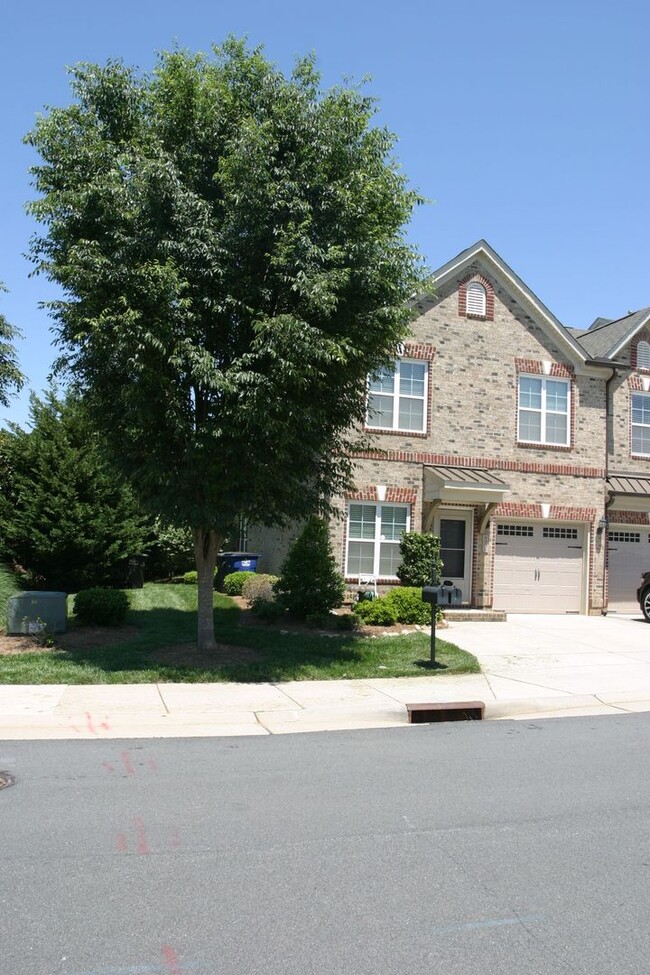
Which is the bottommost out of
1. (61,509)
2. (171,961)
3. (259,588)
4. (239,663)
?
(171,961)

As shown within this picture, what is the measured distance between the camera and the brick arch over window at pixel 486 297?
65.4 ft

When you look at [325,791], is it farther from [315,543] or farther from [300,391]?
[315,543]

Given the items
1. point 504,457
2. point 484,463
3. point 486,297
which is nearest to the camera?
point 484,463

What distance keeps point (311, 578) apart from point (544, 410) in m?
8.41

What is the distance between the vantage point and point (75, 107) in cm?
1152

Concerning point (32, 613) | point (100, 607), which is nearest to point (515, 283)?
point (100, 607)

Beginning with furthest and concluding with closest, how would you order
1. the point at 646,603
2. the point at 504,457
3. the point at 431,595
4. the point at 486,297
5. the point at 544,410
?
1. the point at 544,410
2. the point at 486,297
3. the point at 504,457
4. the point at 646,603
5. the point at 431,595

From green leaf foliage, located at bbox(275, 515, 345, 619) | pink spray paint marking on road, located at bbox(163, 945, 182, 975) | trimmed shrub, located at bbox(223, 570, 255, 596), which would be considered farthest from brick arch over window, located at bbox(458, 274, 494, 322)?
pink spray paint marking on road, located at bbox(163, 945, 182, 975)

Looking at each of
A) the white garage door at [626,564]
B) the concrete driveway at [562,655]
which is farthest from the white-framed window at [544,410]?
the concrete driveway at [562,655]

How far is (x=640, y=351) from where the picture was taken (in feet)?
71.4

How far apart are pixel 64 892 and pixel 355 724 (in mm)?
5105

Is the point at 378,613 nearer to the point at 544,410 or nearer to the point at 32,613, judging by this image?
the point at 32,613

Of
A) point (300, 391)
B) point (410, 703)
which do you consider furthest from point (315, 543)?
point (410, 703)

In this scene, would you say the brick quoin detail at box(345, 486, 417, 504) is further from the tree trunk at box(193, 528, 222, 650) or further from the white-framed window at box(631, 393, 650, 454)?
the white-framed window at box(631, 393, 650, 454)
